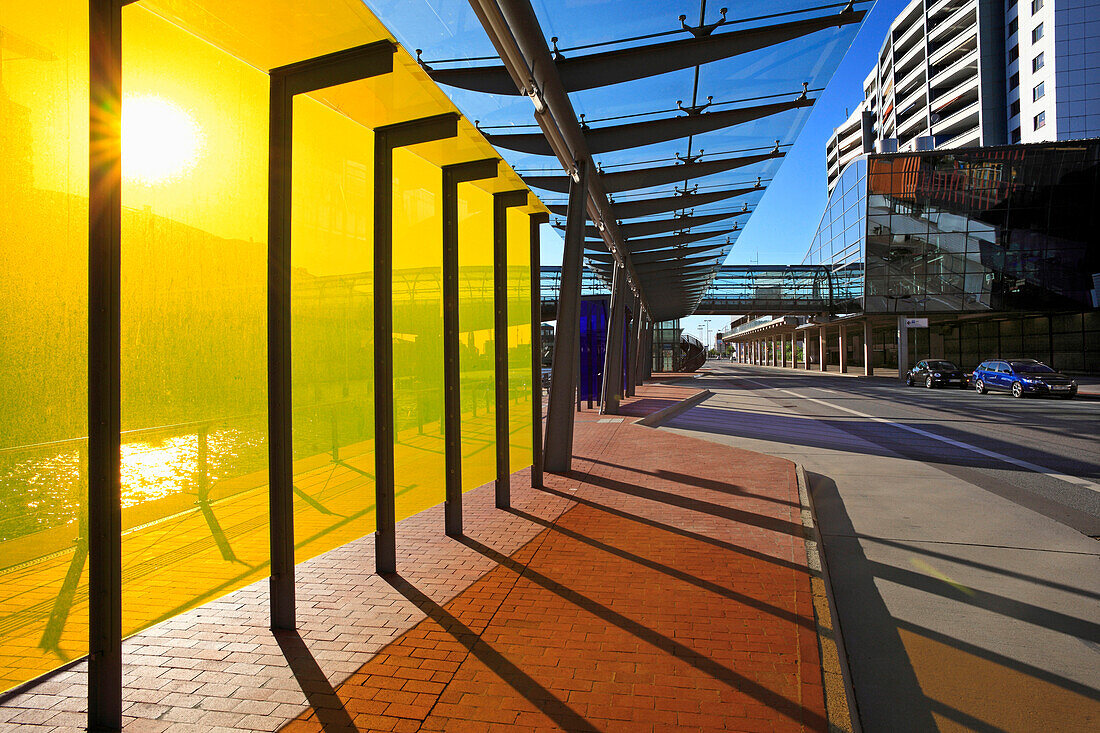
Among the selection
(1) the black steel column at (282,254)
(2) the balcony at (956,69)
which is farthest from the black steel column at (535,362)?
(2) the balcony at (956,69)

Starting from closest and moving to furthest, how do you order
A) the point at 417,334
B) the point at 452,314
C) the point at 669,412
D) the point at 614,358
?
1. the point at 417,334
2. the point at 452,314
3. the point at 614,358
4. the point at 669,412

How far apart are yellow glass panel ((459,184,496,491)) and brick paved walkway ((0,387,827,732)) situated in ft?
3.12

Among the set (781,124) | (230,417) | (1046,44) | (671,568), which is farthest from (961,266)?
(230,417)

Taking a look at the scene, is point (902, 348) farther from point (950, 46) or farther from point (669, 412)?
point (950, 46)

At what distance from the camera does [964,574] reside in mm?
5473

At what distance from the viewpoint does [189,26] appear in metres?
3.32

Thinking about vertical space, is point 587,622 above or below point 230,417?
below

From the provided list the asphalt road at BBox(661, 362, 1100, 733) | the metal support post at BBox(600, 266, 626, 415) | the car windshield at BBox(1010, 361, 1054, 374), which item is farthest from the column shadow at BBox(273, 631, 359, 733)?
the car windshield at BBox(1010, 361, 1054, 374)

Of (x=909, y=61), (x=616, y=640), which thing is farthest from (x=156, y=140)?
(x=909, y=61)

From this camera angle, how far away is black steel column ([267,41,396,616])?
3.79m

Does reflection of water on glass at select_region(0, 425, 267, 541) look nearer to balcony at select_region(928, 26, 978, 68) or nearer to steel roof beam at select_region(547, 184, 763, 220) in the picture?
steel roof beam at select_region(547, 184, 763, 220)

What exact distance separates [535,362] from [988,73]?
73.6m

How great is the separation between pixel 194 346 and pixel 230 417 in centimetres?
49

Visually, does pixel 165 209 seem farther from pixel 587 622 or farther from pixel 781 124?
pixel 781 124
